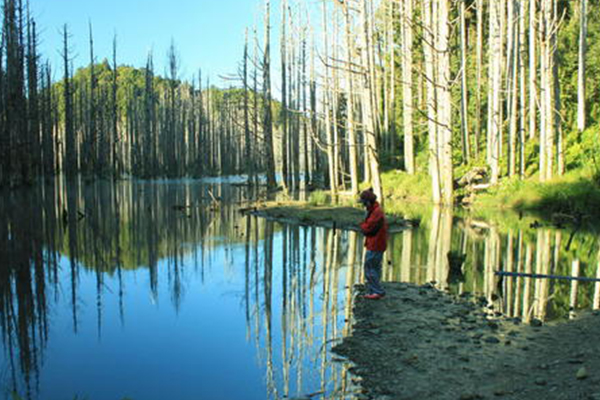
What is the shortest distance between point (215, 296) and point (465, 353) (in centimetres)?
432

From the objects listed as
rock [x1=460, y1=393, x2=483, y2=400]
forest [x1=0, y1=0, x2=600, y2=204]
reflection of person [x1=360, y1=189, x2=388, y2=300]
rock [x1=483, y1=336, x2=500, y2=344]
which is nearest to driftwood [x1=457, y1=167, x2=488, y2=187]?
forest [x1=0, y1=0, x2=600, y2=204]

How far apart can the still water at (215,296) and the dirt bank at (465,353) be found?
0.33m

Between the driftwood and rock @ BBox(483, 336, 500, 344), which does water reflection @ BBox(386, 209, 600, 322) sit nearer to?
rock @ BBox(483, 336, 500, 344)

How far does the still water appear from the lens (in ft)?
16.4

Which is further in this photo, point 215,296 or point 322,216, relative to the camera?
point 322,216

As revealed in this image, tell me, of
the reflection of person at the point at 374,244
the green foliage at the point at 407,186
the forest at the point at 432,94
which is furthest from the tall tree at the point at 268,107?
the reflection of person at the point at 374,244

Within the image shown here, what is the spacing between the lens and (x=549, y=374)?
4.62 meters

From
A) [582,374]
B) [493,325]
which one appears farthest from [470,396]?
[493,325]

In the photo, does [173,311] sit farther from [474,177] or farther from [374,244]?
[474,177]

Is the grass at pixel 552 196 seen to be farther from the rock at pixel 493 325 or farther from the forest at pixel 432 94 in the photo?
the rock at pixel 493 325

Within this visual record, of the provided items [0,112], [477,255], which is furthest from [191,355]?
[0,112]

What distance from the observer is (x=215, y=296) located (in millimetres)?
8281

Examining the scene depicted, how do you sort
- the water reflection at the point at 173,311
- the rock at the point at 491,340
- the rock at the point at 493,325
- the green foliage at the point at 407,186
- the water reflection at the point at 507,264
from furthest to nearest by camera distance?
the green foliage at the point at 407,186 → the water reflection at the point at 507,264 → the rock at the point at 493,325 → the rock at the point at 491,340 → the water reflection at the point at 173,311

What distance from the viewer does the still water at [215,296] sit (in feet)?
16.4
